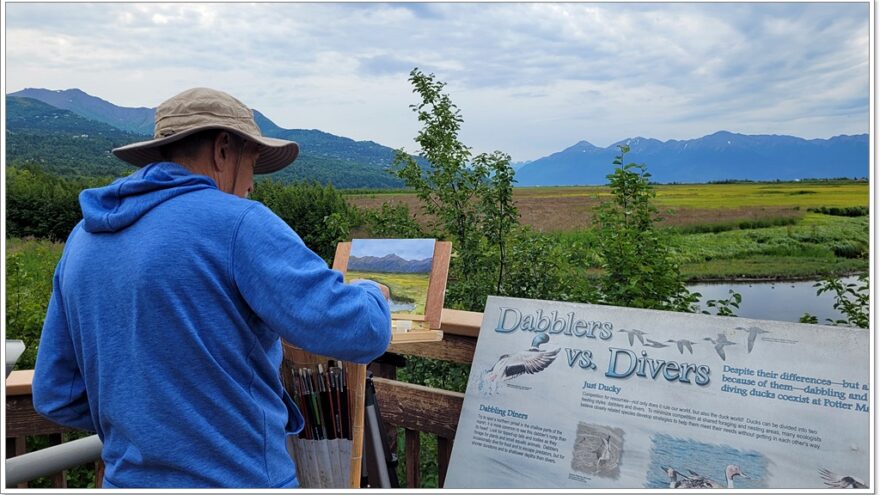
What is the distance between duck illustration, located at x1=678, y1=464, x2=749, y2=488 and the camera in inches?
71.7

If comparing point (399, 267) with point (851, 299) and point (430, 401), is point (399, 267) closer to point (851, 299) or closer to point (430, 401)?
point (430, 401)

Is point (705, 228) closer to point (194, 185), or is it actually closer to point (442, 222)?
point (442, 222)

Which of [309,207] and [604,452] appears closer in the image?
[604,452]

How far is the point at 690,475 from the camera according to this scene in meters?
1.86

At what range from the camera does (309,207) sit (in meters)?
5.95

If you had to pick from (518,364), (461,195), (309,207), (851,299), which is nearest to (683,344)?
(518,364)

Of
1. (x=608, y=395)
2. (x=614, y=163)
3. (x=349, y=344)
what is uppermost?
(x=614, y=163)

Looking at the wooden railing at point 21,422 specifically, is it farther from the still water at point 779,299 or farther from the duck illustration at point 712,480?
the still water at point 779,299

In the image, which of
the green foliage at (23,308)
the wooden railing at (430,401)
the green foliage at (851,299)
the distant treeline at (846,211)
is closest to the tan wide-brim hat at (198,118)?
the wooden railing at (430,401)

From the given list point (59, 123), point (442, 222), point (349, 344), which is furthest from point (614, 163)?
point (59, 123)

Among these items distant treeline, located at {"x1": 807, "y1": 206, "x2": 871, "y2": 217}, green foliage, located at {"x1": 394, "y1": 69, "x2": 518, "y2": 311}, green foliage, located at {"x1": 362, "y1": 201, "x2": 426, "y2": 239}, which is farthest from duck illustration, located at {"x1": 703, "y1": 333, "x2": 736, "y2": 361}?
distant treeline, located at {"x1": 807, "y1": 206, "x2": 871, "y2": 217}

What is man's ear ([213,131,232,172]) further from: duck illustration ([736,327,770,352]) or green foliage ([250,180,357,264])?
green foliage ([250,180,357,264])

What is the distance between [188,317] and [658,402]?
1246 mm

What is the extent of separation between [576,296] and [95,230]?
267 cm
